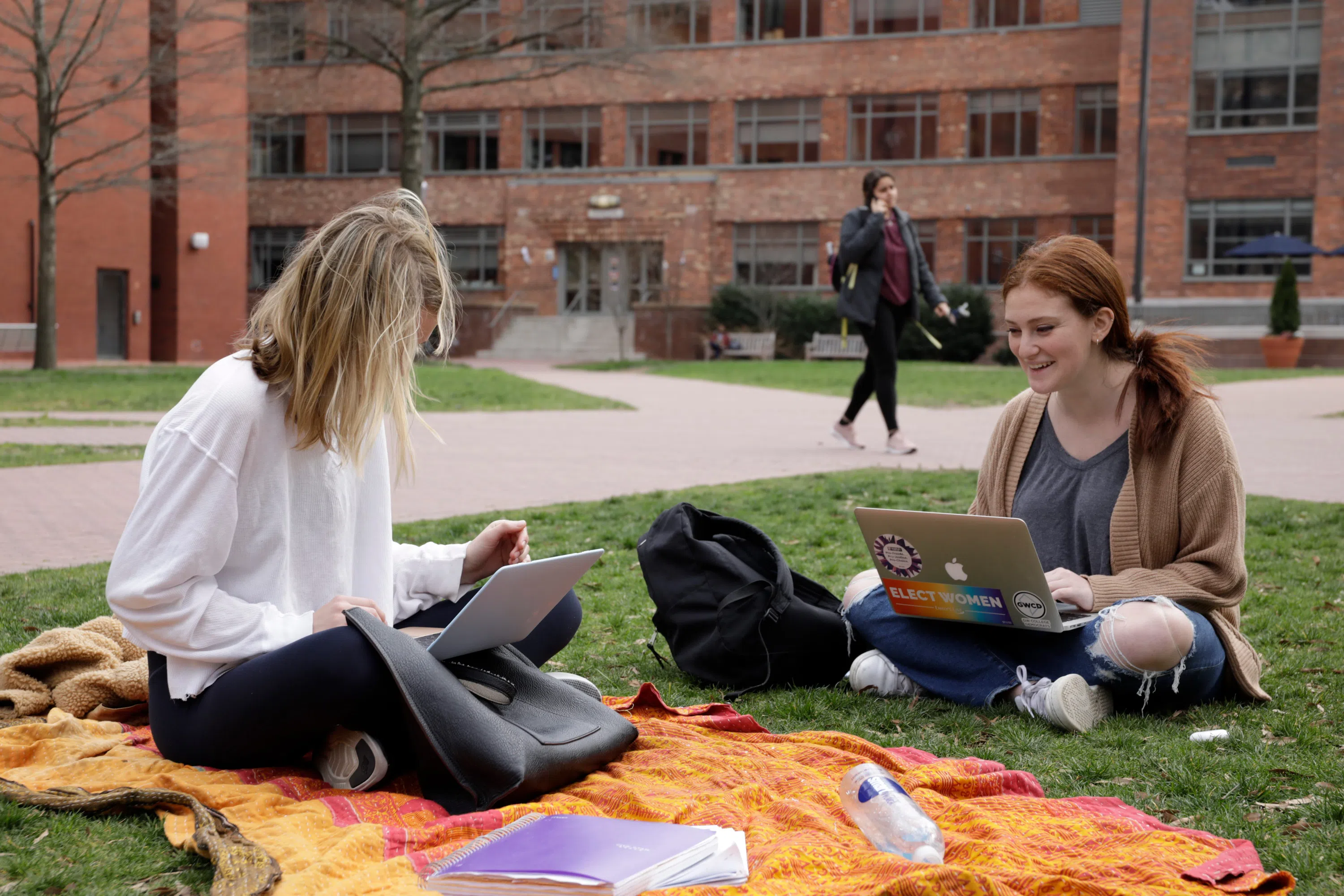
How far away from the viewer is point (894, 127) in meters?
35.0

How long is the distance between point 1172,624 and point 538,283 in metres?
35.1

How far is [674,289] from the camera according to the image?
1439 inches

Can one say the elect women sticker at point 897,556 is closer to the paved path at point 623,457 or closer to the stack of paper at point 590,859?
the stack of paper at point 590,859

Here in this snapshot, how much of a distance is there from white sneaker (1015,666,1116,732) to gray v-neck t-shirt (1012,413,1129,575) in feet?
1.12

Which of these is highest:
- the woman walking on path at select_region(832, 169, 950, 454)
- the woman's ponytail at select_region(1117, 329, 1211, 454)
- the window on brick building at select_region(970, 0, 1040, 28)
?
the window on brick building at select_region(970, 0, 1040, 28)

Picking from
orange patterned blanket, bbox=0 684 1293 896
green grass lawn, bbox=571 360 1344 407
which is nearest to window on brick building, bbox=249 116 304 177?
green grass lawn, bbox=571 360 1344 407

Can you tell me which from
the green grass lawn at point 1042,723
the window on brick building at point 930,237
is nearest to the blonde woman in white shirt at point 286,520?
the green grass lawn at point 1042,723

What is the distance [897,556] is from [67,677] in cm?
232

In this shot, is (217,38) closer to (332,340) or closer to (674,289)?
(674,289)

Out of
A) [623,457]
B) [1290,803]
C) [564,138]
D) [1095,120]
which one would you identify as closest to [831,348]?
[1095,120]

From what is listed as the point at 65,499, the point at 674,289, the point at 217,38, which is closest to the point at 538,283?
the point at 674,289

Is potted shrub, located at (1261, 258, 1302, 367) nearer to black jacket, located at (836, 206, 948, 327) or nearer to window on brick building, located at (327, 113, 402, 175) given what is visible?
black jacket, located at (836, 206, 948, 327)

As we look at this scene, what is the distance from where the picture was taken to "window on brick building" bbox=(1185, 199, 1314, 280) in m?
30.8

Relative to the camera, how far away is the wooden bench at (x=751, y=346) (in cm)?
3338
